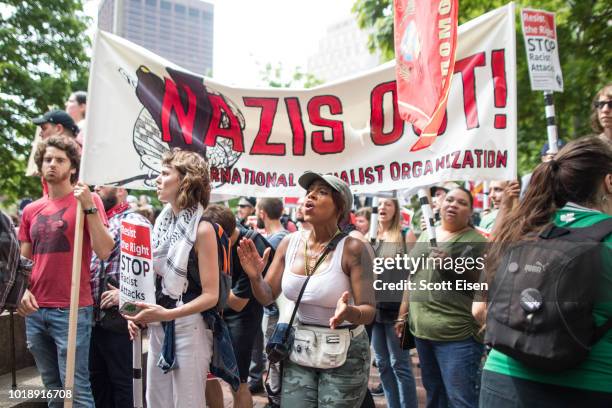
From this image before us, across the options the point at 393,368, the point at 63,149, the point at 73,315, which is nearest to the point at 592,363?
the point at 73,315

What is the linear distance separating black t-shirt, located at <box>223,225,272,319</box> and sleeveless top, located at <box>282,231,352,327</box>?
168 centimetres

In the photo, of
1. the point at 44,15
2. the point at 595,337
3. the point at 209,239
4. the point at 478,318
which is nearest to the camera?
the point at 595,337

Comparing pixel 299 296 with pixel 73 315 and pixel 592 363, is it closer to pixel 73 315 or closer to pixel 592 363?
pixel 73 315

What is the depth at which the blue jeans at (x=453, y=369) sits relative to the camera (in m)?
4.01

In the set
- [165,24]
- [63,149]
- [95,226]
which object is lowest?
[95,226]

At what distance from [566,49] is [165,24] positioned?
6.84 metres

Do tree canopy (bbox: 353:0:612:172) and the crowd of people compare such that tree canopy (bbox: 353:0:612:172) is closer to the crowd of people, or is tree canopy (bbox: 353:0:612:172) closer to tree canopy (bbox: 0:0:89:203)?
the crowd of people

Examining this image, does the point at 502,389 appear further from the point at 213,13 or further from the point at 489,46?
the point at 213,13

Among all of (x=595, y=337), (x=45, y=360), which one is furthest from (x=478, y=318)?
(x=45, y=360)

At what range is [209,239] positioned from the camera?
11.3 ft

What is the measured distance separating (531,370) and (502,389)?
16cm

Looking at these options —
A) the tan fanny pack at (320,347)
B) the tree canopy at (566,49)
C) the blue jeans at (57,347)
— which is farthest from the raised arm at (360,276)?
the tree canopy at (566,49)

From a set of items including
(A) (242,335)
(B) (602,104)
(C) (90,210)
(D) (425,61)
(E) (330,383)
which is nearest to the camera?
(E) (330,383)

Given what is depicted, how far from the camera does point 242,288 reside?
201 inches
